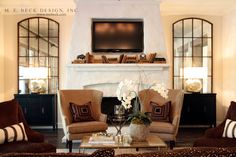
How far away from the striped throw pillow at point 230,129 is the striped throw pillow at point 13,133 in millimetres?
2578

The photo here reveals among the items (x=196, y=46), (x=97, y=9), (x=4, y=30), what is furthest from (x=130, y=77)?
(x=4, y=30)

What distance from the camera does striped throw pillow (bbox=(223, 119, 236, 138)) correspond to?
3.95 meters

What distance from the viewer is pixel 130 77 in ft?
21.5

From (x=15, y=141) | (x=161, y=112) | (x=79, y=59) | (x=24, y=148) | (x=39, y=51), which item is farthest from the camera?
(x=39, y=51)

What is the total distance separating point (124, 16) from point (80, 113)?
8.25ft

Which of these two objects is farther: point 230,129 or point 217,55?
point 217,55

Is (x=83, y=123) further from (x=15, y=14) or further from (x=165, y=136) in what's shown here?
(x=15, y=14)

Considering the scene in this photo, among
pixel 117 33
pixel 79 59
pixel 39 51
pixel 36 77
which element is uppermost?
pixel 117 33

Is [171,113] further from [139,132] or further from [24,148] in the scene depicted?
[24,148]

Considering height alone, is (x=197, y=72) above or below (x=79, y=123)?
above

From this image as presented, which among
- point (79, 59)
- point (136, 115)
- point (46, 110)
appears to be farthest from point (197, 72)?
point (46, 110)

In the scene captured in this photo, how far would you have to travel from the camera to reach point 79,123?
16.9 ft

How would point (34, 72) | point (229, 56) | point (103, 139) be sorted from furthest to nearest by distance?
point (229, 56) → point (34, 72) → point (103, 139)

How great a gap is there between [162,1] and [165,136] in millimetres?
3135
